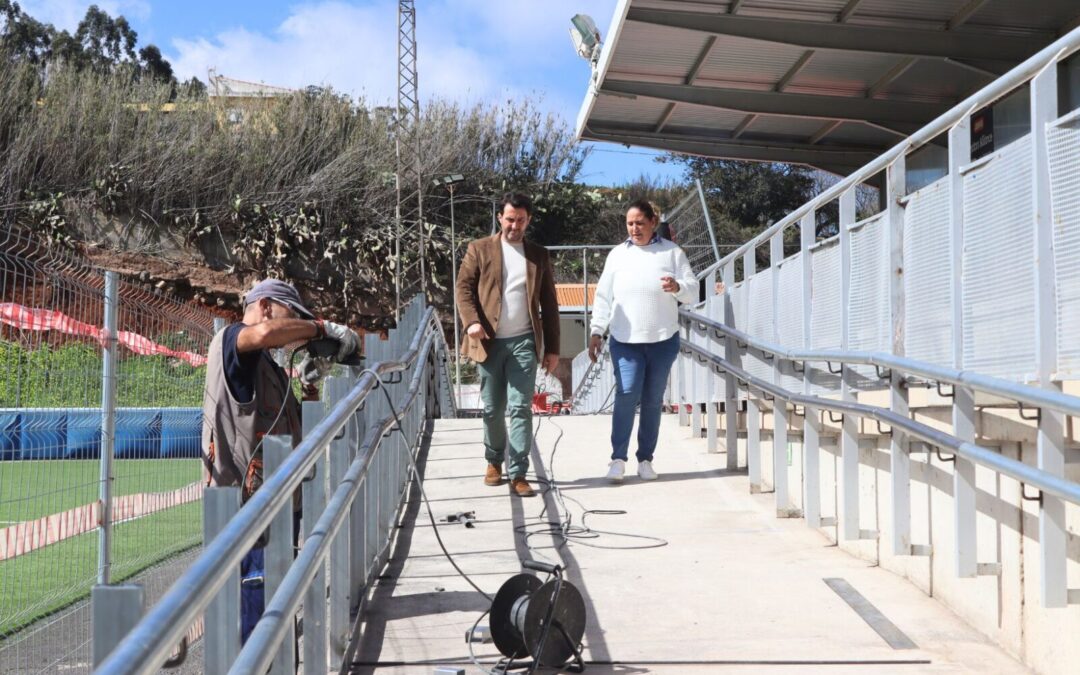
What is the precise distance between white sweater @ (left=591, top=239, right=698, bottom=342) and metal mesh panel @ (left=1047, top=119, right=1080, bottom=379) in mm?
4010

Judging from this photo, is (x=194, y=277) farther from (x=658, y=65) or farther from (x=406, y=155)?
(x=658, y=65)

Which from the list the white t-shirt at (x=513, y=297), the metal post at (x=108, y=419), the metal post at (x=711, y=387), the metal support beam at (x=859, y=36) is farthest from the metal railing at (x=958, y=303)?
the metal support beam at (x=859, y=36)

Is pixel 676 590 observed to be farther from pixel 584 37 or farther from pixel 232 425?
pixel 584 37

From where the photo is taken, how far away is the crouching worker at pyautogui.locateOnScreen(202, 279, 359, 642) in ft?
14.1

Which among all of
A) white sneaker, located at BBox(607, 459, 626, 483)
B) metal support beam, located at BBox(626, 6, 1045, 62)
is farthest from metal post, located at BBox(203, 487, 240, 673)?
metal support beam, located at BBox(626, 6, 1045, 62)

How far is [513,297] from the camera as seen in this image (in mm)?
7387

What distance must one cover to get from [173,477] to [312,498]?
2310 mm

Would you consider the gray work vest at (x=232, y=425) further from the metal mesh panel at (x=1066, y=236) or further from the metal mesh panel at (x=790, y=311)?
the metal mesh panel at (x=790, y=311)

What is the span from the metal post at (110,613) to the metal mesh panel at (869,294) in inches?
170

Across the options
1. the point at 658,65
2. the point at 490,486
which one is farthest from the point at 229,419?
the point at 658,65

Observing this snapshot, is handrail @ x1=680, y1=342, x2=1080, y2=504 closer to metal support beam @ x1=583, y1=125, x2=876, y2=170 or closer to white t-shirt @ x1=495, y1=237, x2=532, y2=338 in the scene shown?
white t-shirt @ x1=495, y1=237, x2=532, y2=338

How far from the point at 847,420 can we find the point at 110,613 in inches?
179

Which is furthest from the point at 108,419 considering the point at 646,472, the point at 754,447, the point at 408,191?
the point at 408,191

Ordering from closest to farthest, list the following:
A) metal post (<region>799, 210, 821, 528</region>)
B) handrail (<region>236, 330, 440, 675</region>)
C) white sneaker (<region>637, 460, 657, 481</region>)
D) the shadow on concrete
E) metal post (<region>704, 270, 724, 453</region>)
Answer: handrail (<region>236, 330, 440, 675</region>) → the shadow on concrete → metal post (<region>799, 210, 821, 528</region>) → white sneaker (<region>637, 460, 657, 481</region>) → metal post (<region>704, 270, 724, 453</region>)
